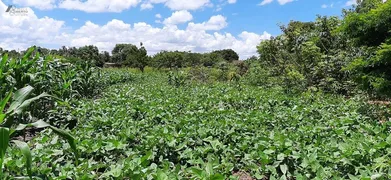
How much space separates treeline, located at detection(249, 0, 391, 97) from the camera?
5539 millimetres

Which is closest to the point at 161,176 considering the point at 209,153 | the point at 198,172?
the point at 198,172

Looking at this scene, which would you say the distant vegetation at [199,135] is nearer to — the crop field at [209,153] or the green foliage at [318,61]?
the crop field at [209,153]

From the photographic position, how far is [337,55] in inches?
386

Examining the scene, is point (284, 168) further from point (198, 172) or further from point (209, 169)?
point (198, 172)

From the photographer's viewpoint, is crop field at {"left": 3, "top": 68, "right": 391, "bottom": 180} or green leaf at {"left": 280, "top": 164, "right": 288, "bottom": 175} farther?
green leaf at {"left": 280, "top": 164, "right": 288, "bottom": 175}

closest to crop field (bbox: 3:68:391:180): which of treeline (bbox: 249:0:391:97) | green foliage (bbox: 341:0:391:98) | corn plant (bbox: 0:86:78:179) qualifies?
corn plant (bbox: 0:86:78:179)

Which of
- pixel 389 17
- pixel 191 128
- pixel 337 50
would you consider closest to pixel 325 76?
pixel 337 50

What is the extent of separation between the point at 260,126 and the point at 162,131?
1.36 meters

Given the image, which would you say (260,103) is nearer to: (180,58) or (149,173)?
(149,173)

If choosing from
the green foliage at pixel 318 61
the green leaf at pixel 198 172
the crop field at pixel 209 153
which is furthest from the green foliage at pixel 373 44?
the green leaf at pixel 198 172

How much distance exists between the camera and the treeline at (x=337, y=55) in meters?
5.54

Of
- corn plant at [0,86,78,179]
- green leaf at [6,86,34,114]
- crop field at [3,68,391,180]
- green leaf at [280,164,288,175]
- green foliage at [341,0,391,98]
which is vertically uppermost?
green foliage at [341,0,391,98]

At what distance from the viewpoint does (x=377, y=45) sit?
5.93 metres

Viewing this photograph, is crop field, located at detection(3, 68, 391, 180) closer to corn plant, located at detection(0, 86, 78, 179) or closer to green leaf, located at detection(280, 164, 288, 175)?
green leaf, located at detection(280, 164, 288, 175)
